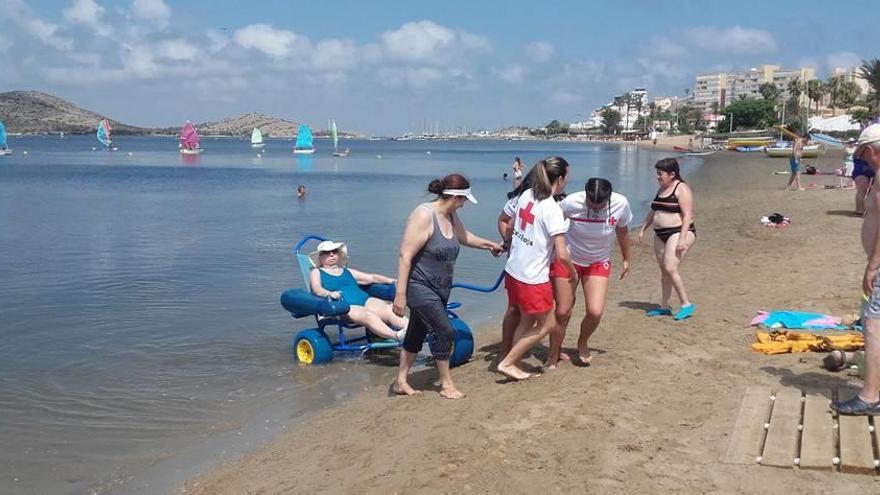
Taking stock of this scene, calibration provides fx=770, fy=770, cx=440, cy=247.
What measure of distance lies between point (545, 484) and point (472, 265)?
9616 millimetres

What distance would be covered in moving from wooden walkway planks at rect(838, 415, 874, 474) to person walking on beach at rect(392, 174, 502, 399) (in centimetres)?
255

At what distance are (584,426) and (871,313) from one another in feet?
5.89

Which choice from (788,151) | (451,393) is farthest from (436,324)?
(788,151)

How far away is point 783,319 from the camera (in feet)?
24.0

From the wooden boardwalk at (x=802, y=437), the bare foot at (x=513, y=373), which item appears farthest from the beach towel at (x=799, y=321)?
the bare foot at (x=513, y=373)

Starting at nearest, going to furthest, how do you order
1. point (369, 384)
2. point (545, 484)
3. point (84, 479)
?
point (545, 484), point (84, 479), point (369, 384)

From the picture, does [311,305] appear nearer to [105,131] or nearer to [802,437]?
[802,437]

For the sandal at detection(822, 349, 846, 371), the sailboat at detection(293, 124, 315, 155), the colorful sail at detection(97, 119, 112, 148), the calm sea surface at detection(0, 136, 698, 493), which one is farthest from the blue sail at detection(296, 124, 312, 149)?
the sandal at detection(822, 349, 846, 371)

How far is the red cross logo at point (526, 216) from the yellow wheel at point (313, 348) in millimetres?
2810

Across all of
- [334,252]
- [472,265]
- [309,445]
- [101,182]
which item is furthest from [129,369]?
[101,182]

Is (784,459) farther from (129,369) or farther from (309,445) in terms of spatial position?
(129,369)

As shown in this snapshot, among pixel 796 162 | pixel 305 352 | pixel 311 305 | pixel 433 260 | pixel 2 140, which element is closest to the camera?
pixel 433 260

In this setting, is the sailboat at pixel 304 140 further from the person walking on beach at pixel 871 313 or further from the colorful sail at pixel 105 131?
the person walking on beach at pixel 871 313

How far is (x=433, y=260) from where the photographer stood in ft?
17.8
